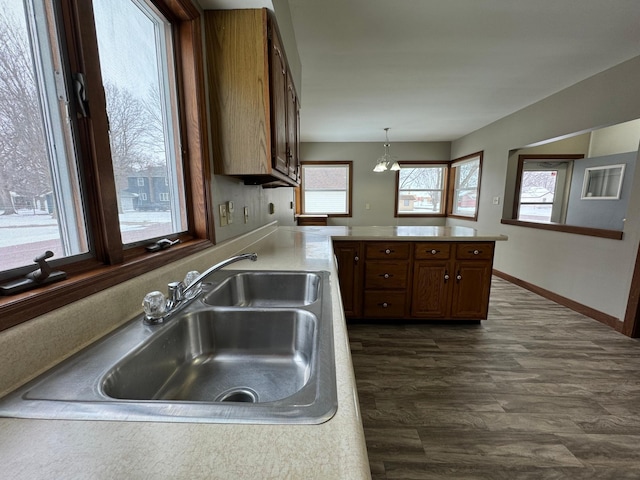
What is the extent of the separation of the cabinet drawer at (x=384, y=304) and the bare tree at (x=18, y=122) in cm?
232

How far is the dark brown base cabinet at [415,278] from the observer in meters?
2.44

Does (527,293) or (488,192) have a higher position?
(488,192)

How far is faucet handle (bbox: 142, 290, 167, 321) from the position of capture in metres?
0.74

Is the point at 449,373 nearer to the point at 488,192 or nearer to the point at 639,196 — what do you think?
the point at 639,196

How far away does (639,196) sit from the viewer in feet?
7.54

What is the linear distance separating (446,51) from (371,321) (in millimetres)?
2529

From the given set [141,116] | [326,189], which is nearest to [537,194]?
[326,189]

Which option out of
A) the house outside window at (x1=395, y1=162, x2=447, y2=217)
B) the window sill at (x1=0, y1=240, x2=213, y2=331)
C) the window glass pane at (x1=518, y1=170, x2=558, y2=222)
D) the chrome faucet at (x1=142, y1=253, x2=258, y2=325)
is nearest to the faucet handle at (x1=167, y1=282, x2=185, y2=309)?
the chrome faucet at (x1=142, y1=253, x2=258, y2=325)

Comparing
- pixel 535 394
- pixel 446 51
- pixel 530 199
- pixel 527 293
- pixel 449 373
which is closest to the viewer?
pixel 535 394

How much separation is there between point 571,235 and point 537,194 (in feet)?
5.22

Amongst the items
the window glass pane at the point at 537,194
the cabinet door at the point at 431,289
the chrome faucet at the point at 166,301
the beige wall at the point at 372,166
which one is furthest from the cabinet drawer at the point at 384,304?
the beige wall at the point at 372,166

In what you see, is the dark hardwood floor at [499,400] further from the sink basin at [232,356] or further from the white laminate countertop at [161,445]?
the white laminate countertop at [161,445]

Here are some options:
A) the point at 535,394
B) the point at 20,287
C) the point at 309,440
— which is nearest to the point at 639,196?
the point at 535,394

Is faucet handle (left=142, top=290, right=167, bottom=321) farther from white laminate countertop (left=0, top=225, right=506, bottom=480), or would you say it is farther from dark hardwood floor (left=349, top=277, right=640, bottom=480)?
dark hardwood floor (left=349, top=277, right=640, bottom=480)
